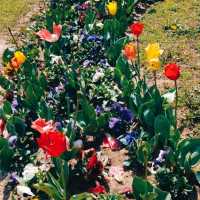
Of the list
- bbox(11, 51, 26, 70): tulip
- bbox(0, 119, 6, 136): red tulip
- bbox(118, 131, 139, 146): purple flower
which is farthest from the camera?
bbox(0, 119, 6, 136): red tulip

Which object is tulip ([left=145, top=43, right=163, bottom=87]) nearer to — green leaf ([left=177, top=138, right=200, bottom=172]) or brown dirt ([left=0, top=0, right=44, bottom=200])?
green leaf ([left=177, top=138, right=200, bottom=172])

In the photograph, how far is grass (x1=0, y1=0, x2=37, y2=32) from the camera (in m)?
9.83

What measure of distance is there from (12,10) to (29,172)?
226 inches

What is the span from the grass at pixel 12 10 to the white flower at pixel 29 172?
4.73 metres

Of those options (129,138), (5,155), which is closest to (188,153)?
(129,138)

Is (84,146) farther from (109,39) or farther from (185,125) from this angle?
(109,39)

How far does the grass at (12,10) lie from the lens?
9.83m

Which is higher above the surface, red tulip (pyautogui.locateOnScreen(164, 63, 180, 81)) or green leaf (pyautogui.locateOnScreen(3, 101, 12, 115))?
red tulip (pyautogui.locateOnScreen(164, 63, 180, 81))

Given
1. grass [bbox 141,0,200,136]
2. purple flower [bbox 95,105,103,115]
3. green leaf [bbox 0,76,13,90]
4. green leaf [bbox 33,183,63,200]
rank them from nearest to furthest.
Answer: green leaf [bbox 33,183,63,200] < purple flower [bbox 95,105,103,115] < green leaf [bbox 0,76,13,90] < grass [bbox 141,0,200,136]

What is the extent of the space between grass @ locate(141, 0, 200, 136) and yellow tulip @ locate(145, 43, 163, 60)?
50.4 inches

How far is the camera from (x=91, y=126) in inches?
232

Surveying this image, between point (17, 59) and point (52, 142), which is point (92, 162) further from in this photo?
point (17, 59)

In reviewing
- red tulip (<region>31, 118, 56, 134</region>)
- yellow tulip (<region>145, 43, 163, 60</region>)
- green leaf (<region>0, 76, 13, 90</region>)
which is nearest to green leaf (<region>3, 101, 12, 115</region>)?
green leaf (<region>0, 76, 13, 90</region>)

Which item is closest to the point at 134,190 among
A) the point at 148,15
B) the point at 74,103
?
the point at 74,103
